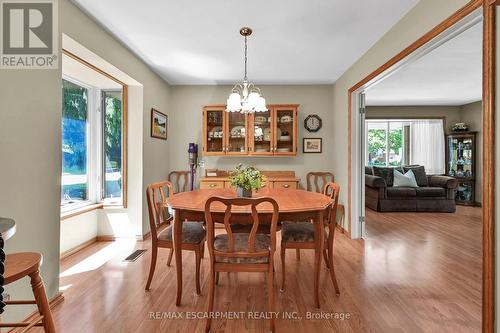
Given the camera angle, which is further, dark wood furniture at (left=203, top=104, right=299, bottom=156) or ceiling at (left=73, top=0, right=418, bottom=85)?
dark wood furniture at (left=203, top=104, right=299, bottom=156)

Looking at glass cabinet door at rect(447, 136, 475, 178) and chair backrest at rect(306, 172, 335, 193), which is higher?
glass cabinet door at rect(447, 136, 475, 178)

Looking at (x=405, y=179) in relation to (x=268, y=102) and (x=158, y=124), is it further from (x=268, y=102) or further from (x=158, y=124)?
(x=158, y=124)

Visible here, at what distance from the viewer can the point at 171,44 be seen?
299cm

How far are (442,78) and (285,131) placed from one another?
108 inches

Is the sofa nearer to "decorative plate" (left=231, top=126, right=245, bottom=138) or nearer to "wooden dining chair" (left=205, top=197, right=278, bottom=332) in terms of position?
"decorative plate" (left=231, top=126, right=245, bottom=138)

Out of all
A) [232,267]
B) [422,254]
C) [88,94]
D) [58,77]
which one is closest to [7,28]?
[58,77]

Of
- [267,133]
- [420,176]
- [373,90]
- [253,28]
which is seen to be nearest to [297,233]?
[253,28]

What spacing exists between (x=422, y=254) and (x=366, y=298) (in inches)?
57.8

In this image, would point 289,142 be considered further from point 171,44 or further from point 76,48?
point 76,48

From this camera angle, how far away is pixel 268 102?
177 inches

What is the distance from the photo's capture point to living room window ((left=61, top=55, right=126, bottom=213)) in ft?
10.8

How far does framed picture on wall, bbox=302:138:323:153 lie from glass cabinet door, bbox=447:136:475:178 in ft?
13.0
